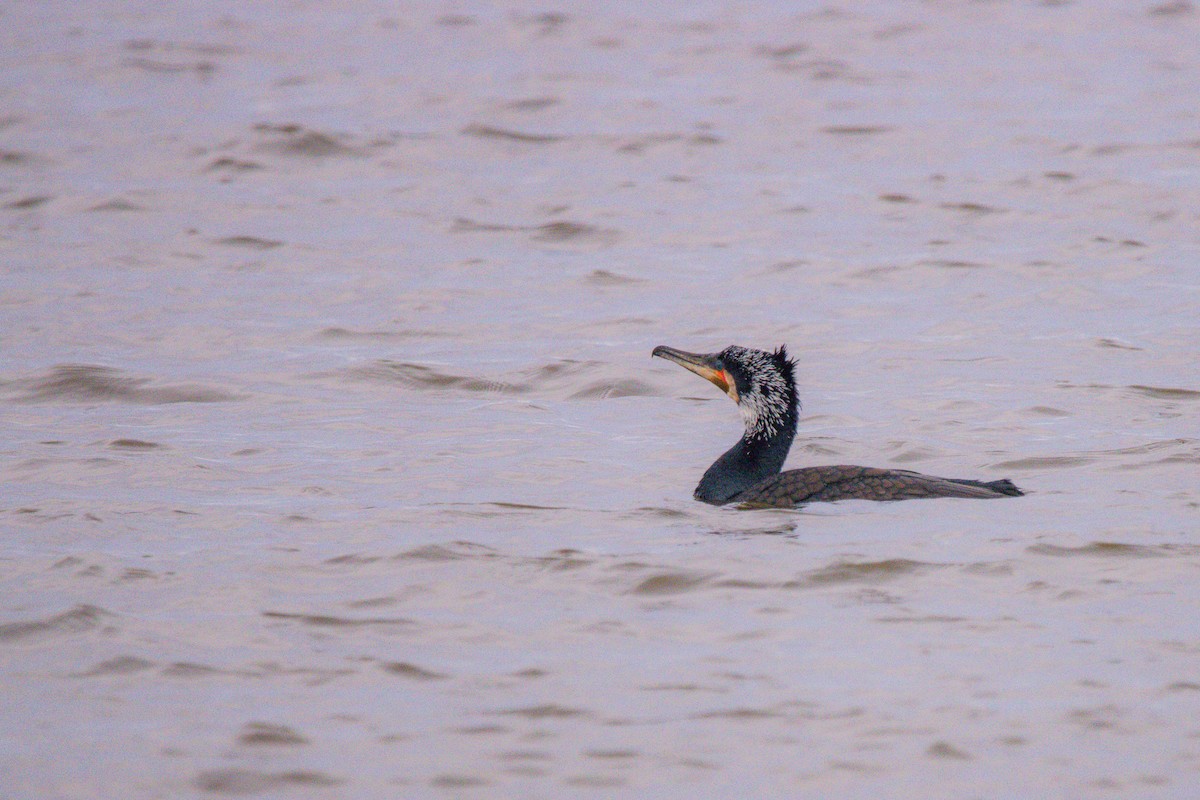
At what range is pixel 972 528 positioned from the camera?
898 centimetres

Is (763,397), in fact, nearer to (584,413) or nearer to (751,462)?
(751,462)

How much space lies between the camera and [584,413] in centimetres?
1234

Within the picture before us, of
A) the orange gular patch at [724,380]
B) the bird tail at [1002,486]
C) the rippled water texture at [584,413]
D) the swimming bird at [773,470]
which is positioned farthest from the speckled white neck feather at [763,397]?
the bird tail at [1002,486]

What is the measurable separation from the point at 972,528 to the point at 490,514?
2.52 m

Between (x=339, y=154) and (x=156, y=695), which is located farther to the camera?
(x=339, y=154)

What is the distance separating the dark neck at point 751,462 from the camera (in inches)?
396

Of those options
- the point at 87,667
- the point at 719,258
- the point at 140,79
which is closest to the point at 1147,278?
Answer: the point at 719,258

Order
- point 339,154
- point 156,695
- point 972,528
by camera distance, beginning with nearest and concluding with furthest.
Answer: point 156,695 < point 972,528 < point 339,154

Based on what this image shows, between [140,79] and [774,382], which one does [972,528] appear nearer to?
[774,382]

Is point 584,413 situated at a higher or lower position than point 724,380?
lower

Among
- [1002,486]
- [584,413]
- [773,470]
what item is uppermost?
[1002,486]

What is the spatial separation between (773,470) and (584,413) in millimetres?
2416

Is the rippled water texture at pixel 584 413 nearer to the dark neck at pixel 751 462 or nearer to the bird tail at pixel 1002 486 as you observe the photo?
the bird tail at pixel 1002 486

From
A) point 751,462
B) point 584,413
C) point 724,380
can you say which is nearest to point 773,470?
point 751,462
